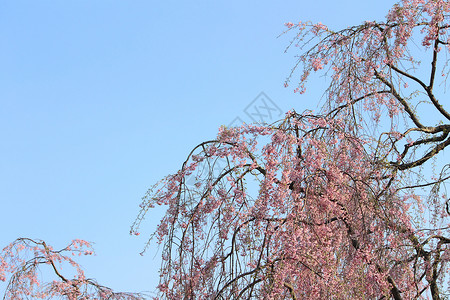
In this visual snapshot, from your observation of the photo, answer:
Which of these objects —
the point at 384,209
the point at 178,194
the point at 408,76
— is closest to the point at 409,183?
the point at 384,209

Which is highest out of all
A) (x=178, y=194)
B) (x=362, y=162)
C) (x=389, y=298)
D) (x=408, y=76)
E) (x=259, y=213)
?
(x=408, y=76)

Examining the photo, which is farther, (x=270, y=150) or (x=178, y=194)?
(x=178, y=194)

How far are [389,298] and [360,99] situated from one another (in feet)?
5.20

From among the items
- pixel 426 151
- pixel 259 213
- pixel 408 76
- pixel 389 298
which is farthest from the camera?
pixel 408 76

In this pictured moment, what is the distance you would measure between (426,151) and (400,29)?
41.4 inches

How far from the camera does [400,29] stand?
417 centimetres

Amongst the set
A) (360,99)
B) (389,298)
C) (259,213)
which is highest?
(360,99)

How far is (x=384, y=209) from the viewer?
11.8 feet

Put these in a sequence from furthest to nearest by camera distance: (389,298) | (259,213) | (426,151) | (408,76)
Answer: (408,76) → (426,151) → (389,298) → (259,213)

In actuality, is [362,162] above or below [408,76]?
below

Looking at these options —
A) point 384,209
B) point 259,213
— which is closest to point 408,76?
point 384,209

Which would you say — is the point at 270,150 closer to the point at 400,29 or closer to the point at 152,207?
the point at 152,207

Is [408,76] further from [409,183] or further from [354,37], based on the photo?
[409,183]

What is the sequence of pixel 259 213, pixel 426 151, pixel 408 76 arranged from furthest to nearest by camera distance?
pixel 408 76 → pixel 426 151 → pixel 259 213
